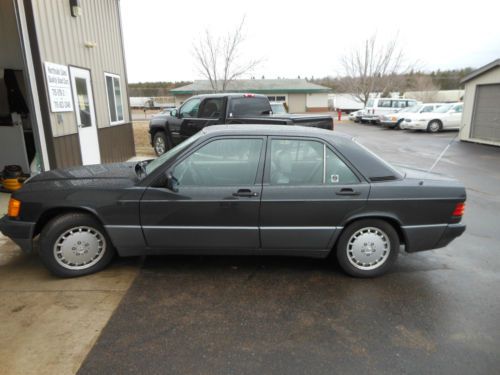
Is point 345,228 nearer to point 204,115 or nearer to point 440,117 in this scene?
point 204,115

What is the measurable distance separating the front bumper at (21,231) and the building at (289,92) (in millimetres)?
38308

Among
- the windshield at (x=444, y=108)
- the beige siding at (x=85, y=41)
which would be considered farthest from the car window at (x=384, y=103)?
the beige siding at (x=85, y=41)

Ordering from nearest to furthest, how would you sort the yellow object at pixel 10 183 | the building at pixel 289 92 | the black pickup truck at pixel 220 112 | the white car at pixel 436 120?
the yellow object at pixel 10 183 → the black pickup truck at pixel 220 112 → the white car at pixel 436 120 → the building at pixel 289 92

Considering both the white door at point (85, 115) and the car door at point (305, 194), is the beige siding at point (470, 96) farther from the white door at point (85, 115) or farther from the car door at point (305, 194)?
the white door at point (85, 115)

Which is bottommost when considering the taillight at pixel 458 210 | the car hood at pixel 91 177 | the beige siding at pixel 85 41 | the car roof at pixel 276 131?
the taillight at pixel 458 210

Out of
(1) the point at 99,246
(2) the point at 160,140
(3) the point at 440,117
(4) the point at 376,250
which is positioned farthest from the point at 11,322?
(3) the point at 440,117

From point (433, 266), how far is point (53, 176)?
4.41 metres

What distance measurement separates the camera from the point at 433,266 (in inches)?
165

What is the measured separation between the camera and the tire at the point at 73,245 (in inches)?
144

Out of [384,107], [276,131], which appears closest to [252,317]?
[276,131]

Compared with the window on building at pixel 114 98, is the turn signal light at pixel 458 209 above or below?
below

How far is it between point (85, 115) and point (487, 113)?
1488 centimetres

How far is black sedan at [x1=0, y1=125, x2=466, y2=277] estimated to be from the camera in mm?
3625

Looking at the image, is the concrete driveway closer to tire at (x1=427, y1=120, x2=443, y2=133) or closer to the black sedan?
the black sedan
